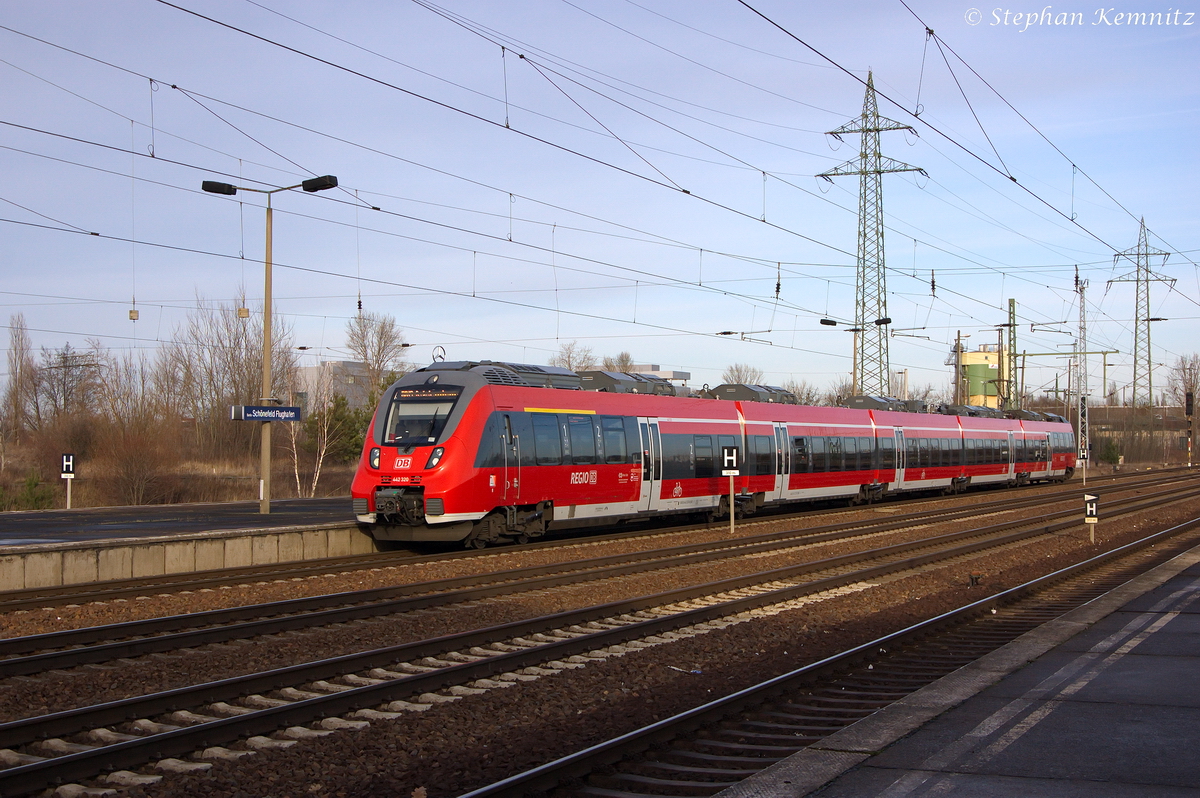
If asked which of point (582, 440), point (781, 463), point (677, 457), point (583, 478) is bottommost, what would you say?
point (583, 478)

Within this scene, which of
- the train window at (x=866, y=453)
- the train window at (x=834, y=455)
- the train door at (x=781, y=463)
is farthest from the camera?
the train window at (x=866, y=453)

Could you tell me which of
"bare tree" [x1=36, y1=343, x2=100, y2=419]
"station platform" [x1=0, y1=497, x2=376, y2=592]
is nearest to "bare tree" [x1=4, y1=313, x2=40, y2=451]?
"bare tree" [x1=36, y1=343, x2=100, y2=419]

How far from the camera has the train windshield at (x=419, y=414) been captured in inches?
754

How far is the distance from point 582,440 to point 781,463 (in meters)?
10.2

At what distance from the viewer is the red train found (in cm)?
1895

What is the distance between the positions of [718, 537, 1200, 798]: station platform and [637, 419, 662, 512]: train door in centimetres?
1330

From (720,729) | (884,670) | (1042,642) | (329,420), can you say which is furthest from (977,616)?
(329,420)

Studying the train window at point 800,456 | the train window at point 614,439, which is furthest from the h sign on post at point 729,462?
the train window at point 800,456

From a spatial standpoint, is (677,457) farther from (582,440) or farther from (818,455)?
(818,455)

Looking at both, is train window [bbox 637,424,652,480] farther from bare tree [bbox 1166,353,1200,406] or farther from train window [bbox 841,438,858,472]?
bare tree [bbox 1166,353,1200,406]

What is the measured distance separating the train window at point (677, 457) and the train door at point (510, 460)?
5609 mm

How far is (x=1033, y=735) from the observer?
7.35m

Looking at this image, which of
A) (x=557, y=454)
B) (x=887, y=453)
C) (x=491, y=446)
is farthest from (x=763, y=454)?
(x=491, y=446)

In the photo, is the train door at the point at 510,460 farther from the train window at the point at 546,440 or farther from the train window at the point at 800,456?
the train window at the point at 800,456
